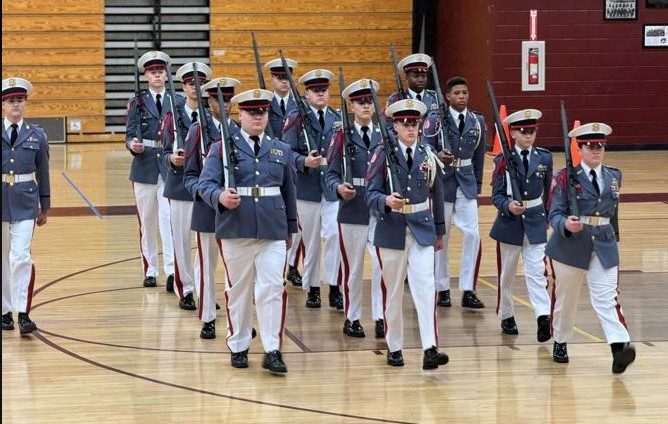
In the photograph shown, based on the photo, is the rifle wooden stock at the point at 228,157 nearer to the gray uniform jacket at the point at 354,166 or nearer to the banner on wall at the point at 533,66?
the gray uniform jacket at the point at 354,166

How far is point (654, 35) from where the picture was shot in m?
22.1

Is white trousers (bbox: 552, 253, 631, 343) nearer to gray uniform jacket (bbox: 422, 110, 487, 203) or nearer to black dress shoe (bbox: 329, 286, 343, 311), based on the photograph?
gray uniform jacket (bbox: 422, 110, 487, 203)

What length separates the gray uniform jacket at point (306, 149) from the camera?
392 inches

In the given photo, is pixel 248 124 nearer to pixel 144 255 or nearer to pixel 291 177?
pixel 291 177

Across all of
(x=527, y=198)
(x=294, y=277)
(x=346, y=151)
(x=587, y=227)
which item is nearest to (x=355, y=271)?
(x=346, y=151)

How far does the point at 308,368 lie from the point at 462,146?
294cm

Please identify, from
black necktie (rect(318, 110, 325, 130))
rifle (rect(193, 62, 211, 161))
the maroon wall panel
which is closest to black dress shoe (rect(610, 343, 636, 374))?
rifle (rect(193, 62, 211, 161))

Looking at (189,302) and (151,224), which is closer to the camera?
(189,302)

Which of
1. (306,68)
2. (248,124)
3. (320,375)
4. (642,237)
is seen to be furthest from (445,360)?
(306,68)

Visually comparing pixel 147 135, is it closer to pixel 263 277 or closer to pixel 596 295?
pixel 263 277

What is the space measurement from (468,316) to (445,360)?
188 cm

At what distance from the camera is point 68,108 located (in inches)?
906

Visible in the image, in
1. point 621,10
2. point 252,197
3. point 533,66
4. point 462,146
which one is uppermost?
point 621,10

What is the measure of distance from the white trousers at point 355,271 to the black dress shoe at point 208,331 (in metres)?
0.99
